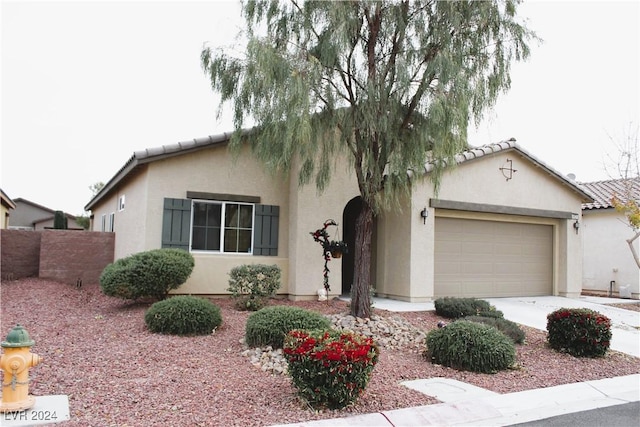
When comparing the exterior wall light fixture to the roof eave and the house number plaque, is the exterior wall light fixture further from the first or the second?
the roof eave

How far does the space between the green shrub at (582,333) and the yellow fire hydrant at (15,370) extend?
8096 millimetres

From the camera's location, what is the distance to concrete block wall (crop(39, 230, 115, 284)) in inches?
540

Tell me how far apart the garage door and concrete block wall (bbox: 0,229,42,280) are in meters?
11.7

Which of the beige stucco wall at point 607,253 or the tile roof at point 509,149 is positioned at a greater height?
the tile roof at point 509,149

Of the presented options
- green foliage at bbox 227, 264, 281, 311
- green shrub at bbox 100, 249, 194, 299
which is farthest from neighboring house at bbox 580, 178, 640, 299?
green shrub at bbox 100, 249, 194, 299

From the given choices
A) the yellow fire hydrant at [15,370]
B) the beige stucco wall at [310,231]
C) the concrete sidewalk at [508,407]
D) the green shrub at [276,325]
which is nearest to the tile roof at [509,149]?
the beige stucco wall at [310,231]

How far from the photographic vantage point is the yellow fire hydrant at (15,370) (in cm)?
449

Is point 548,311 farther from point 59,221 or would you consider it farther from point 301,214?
point 59,221

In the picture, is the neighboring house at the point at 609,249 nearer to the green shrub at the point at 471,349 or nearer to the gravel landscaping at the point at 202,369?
the gravel landscaping at the point at 202,369

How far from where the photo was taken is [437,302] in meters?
10.9

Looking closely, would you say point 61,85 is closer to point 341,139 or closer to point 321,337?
point 341,139

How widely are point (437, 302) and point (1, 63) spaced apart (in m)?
11.1

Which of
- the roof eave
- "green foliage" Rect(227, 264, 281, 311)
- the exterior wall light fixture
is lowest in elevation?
"green foliage" Rect(227, 264, 281, 311)

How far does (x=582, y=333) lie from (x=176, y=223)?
8.79 metres
